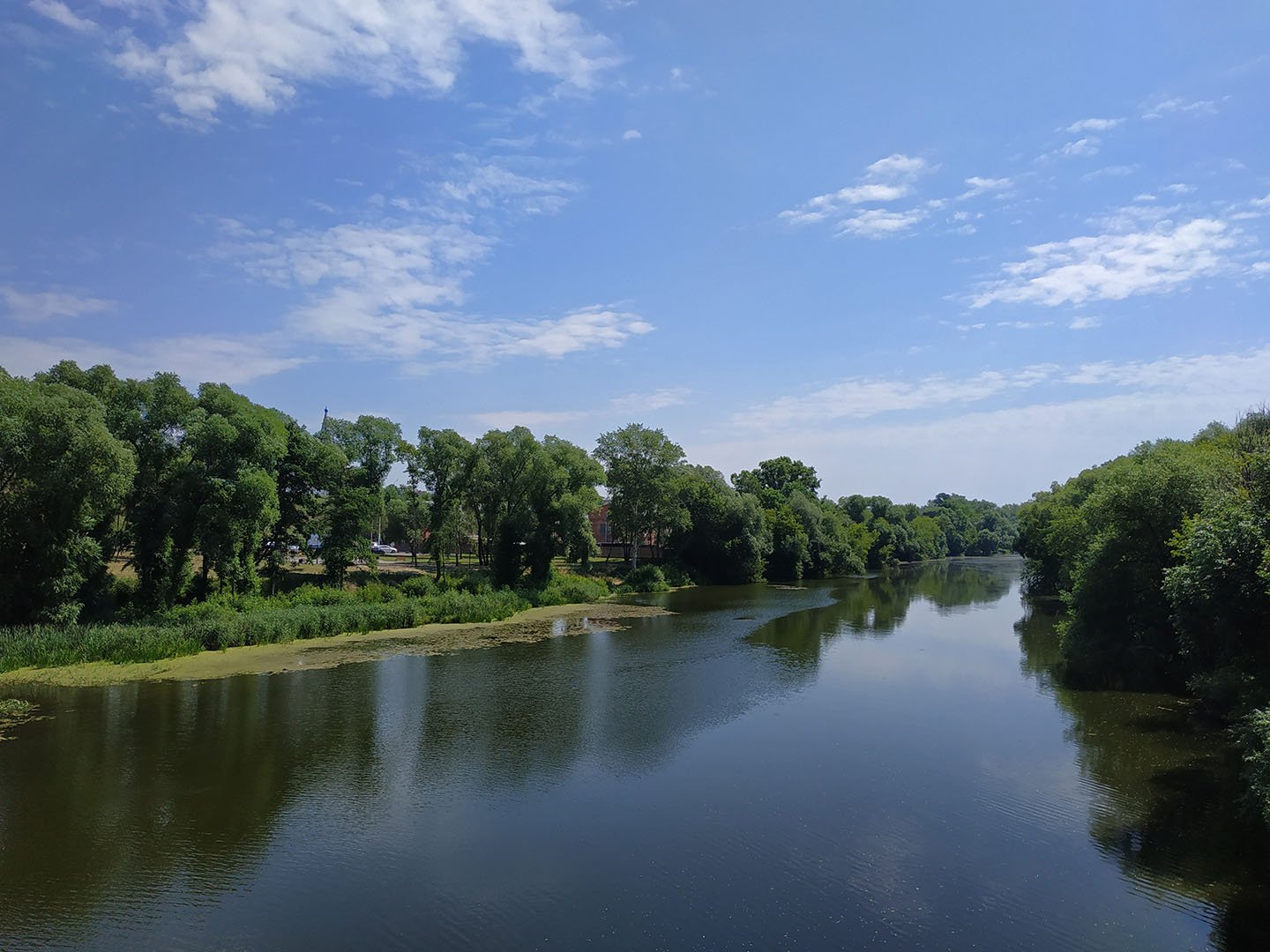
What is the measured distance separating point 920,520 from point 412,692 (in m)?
115

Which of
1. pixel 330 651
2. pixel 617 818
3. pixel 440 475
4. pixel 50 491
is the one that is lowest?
pixel 617 818

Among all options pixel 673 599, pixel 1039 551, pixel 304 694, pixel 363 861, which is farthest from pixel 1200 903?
pixel 1039 551

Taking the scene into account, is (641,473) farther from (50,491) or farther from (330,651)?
(50,491)

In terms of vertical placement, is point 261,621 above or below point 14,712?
above

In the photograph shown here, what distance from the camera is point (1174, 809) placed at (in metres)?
14.5

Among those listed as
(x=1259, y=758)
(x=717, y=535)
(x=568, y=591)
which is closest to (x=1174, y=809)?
(x=1259, y=758)

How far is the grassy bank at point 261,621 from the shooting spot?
24.6 metres

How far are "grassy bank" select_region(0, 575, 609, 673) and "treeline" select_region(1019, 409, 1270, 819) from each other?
2819 cm

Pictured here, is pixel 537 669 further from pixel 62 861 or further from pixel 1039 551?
pixel 1039 551

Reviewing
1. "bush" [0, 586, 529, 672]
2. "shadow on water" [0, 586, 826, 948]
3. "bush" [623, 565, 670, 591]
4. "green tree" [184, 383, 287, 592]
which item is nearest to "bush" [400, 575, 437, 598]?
"bush" [0, 586, 529, 672]

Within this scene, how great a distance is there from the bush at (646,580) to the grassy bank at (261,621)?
13146 millimetres

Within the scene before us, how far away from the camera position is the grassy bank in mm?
24625

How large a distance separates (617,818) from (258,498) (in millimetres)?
23282

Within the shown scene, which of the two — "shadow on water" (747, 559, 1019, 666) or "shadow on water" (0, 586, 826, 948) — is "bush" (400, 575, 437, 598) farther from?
"shadow on water" (747, 559, 1019, 666)
